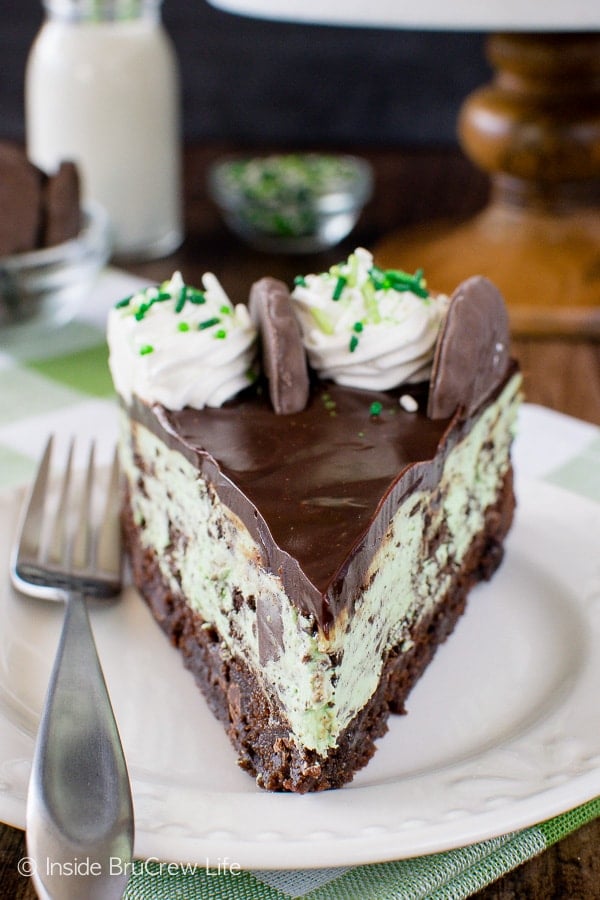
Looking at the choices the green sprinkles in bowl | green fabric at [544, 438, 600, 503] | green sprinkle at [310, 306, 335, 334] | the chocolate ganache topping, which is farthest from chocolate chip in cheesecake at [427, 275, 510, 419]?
the green sprinkles in bowl

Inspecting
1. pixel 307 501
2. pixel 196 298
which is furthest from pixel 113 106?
pixel 307 501

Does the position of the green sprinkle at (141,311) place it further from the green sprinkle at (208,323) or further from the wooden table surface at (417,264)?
the wooden table surface at (417,264)

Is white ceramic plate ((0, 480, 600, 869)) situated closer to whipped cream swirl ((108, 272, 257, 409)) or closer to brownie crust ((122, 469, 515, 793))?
brownie crust ((122, 469, 515, 793))

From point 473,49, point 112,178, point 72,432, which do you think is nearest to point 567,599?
point 72,432

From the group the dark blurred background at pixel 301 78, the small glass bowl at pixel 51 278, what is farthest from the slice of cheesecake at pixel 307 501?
the dark blurred background at pixel 301 78

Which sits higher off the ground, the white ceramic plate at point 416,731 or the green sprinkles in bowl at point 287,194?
the white ceramic plate at point 416,731

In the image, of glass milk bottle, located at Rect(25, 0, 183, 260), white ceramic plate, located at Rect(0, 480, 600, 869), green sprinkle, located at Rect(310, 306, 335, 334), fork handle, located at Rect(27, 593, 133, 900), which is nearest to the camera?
fork handle, located at Rect(27, 593, 133, 900)

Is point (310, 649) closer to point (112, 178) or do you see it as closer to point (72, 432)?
point (72, 432)
